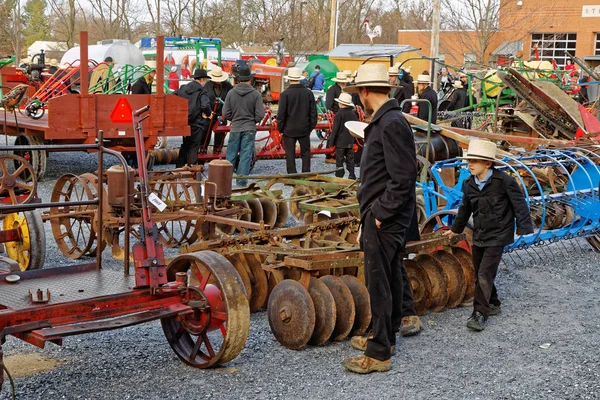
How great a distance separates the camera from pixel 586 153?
948cm

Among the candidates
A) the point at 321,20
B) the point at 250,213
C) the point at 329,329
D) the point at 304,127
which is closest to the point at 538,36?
the point at 321,20

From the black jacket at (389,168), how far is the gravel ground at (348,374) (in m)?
1.03

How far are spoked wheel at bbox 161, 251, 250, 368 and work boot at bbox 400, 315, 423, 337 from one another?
4.80 feet

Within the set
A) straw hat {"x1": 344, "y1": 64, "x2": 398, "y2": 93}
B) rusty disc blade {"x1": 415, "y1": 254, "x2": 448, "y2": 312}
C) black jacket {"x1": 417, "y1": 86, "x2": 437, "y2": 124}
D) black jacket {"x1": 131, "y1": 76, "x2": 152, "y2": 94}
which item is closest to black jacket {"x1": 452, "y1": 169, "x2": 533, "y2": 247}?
rusty disc blade {"x1": 415, "y1": 254, "x2": 448, "y2": 312}

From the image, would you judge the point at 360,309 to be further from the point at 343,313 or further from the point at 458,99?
the point at 458,99

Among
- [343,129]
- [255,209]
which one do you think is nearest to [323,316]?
[255,209]

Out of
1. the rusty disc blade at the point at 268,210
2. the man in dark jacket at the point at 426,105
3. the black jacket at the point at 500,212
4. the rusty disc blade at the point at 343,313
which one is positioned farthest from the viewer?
the man in dark jacket at the point at 426,105

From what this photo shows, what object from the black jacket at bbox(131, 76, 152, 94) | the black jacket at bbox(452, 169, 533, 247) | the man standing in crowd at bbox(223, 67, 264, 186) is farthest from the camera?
the black jacket at bbox(131, 76, 152, 94)

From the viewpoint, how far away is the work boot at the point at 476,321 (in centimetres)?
636

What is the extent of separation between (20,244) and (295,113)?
6.42 metres

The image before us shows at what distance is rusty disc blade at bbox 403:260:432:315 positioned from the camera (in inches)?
263

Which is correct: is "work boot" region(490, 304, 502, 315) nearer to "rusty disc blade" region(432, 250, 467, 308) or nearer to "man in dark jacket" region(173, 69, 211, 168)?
"rusty disc blade" region(432, 250, 467, 308)

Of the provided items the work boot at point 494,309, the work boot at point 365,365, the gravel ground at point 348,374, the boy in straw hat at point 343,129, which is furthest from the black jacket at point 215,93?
the work boot at point 365,365

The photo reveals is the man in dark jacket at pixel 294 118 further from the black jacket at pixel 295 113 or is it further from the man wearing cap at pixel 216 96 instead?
the man wearing cap at pixel 216 96
